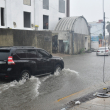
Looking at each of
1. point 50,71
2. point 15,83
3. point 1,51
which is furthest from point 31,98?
point 50,71

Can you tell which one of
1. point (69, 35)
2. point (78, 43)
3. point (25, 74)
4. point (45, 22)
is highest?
point (45, 22)

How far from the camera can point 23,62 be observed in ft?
29.8

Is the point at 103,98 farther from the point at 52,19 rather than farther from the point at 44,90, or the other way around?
the point at 52,19

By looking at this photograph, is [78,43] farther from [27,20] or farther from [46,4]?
[27,20]

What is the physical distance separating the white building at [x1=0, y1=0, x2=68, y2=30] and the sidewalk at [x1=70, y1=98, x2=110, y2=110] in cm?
1935

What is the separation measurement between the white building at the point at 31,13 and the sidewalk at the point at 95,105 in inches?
762

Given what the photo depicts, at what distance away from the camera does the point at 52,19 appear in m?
32.5

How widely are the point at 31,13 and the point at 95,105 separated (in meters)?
23.7

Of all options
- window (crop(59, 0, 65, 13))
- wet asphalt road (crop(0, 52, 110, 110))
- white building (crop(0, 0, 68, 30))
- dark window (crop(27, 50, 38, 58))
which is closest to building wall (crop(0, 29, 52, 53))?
white building (crop(0, 0, 68, 30))

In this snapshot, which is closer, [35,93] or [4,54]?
[35,93]

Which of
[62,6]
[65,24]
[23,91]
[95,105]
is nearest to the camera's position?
[95,105]

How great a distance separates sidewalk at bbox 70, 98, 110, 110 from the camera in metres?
5.57

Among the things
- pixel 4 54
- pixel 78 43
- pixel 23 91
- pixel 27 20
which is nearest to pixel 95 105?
pixel 23 91

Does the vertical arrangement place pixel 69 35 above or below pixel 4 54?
above
